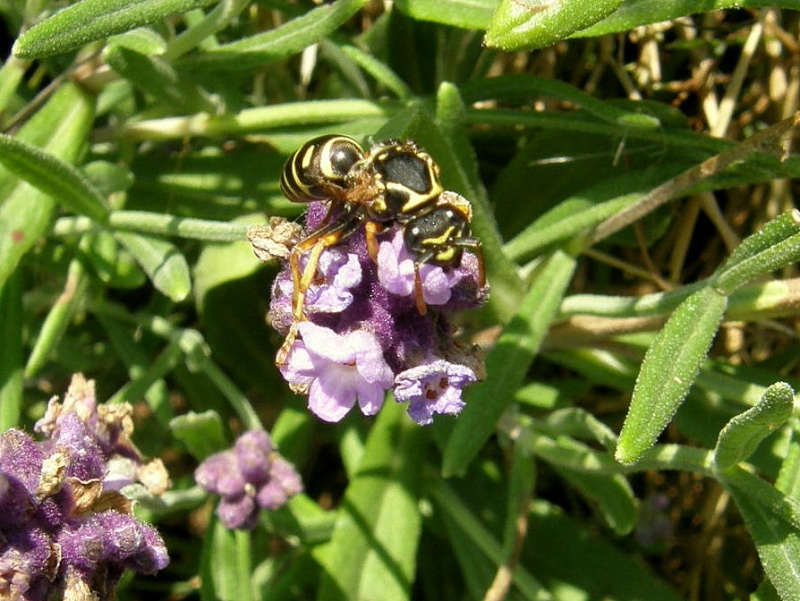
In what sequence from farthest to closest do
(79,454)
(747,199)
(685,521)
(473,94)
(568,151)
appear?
(685,521) → (747,199) → (568,151) → (473,94) → (79,454)

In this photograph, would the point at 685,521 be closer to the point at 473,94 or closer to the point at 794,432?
the point at 794,432

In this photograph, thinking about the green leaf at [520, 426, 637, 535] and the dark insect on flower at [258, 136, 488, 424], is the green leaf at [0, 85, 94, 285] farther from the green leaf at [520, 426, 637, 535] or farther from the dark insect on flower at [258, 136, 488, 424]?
the green leaf at [520, 426, 637, 535]

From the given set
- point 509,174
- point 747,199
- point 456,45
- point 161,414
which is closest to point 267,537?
point 161,414

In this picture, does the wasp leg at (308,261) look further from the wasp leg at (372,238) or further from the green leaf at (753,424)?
the green leaf at (753,424)

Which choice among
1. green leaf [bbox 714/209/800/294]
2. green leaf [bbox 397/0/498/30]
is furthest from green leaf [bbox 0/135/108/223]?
green leaf [bbox 714/209/800/294]

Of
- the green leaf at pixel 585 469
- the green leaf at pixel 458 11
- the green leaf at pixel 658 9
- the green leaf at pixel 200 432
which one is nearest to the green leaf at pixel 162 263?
the green leaf at pixel 200 432
